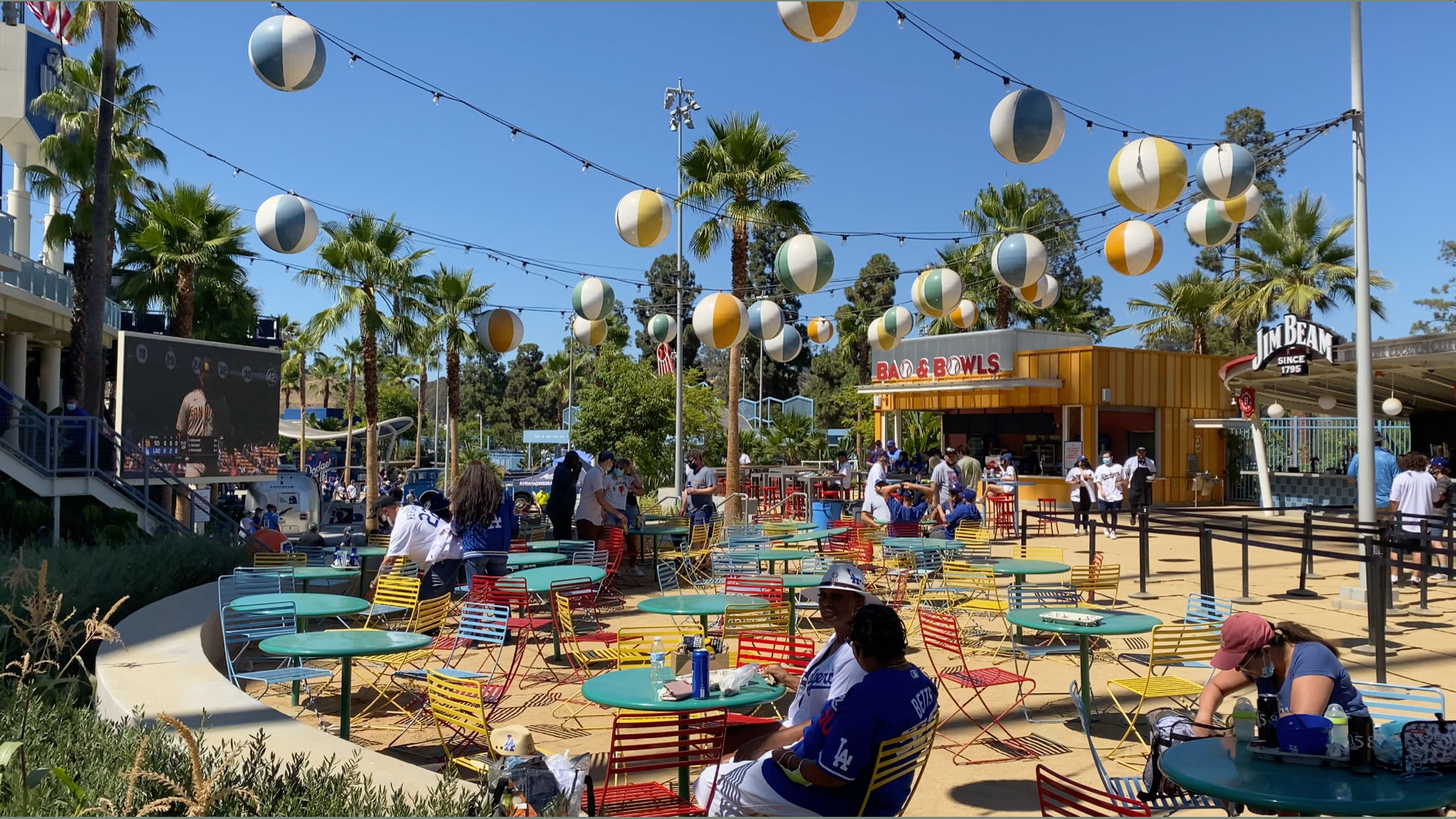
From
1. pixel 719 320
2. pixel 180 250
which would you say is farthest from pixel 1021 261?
pixel 180 250

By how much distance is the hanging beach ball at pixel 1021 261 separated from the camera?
37.8 ft

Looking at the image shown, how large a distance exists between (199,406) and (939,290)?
45.8ft

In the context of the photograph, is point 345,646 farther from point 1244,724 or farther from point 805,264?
point 805,264

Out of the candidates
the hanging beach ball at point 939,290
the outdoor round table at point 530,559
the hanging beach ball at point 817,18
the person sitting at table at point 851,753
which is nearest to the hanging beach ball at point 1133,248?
the hanging beach ball at point 939,290

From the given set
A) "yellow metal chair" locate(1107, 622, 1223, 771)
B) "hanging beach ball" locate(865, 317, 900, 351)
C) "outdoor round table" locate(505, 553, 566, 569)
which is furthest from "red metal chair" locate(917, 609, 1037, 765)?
"hanging beach ball" locate(865, 317, 900, 351)

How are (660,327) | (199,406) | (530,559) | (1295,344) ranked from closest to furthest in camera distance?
(530,559) < (1295,344) < (199,406) < (660,327)

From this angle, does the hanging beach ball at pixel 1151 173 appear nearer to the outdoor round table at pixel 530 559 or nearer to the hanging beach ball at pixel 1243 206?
the hanging beach ball at pixel 1243 206

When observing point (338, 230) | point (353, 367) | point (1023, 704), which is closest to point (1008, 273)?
point (1023, 704)

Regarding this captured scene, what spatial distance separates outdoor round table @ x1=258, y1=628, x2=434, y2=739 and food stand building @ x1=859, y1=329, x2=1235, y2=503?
20.8 m

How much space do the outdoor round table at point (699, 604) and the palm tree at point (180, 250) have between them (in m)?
19.1

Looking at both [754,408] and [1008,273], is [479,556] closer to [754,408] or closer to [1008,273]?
[1008,273]

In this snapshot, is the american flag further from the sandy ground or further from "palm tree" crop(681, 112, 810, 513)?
the sandy ground

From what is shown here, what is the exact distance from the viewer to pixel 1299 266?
2861 cm

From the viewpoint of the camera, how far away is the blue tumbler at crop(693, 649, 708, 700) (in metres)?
4.30
